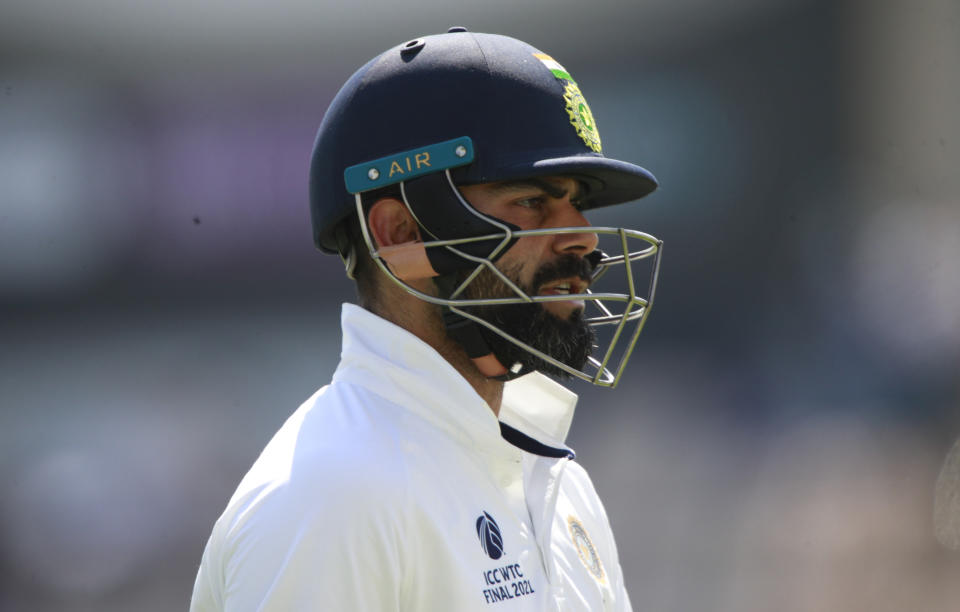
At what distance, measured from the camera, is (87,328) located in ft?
9.33

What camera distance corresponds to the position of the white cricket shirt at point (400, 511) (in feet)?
3.49

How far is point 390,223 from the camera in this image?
4.78ft

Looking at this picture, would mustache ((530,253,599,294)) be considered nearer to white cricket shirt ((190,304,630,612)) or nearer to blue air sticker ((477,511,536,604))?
white cricket shirt ((190,304,630,612))

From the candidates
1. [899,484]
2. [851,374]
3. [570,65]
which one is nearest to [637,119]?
[570,65]

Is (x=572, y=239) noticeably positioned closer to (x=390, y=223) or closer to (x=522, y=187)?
(x=522, y=187)

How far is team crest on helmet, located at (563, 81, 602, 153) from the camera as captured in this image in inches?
59.9

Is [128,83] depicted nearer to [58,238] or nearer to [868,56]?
[58,238]

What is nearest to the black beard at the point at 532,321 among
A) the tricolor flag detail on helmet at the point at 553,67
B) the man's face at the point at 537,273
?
the man's face at the point at 537,273

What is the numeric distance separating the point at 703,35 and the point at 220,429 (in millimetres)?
1936

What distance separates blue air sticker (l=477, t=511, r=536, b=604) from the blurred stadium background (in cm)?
172

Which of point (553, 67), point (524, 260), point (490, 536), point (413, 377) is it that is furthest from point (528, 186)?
point (490, 536)

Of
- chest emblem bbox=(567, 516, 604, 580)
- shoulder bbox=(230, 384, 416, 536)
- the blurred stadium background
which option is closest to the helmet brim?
shoulder bbox=(230, 384, 416, 536)

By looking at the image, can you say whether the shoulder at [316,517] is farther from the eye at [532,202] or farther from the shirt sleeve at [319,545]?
the eye at [532,202]

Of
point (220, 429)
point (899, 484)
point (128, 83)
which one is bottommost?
point (899, 484)
